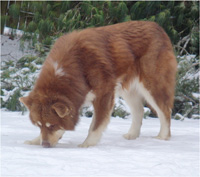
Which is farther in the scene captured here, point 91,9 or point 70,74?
point 91,9

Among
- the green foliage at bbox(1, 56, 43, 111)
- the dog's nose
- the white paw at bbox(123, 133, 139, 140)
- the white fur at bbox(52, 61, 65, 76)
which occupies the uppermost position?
the white fur at bbox(52, 61, 65, 76)

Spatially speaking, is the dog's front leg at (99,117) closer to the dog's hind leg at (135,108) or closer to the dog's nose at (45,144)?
the dog's nose at (45,144)

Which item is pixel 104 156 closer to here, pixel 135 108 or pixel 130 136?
pixel 130 136

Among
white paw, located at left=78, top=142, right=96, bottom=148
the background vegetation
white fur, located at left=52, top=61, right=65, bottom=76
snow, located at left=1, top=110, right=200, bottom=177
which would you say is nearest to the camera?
snow, located at left=1, top=110, right=200, bottom=177

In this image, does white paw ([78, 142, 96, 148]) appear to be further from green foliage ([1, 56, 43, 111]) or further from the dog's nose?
green foliage ([1, 56, 43, 111])

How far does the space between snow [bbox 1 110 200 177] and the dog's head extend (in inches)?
8.3

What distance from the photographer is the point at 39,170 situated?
3523 millimetres

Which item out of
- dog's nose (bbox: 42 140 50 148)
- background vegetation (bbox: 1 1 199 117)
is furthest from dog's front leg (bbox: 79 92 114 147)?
background vegetation (bbox: 1 1 199 117)

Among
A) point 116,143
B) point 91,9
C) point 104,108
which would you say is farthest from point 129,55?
point 91,9

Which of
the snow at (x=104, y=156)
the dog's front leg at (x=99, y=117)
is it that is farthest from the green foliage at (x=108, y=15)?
the dog's front leg at (x=99, y=117)

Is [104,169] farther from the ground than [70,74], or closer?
closer

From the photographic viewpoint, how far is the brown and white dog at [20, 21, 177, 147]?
4.89 m

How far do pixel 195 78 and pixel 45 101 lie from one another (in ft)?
17.7

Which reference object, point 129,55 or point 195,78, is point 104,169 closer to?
point 129,55
